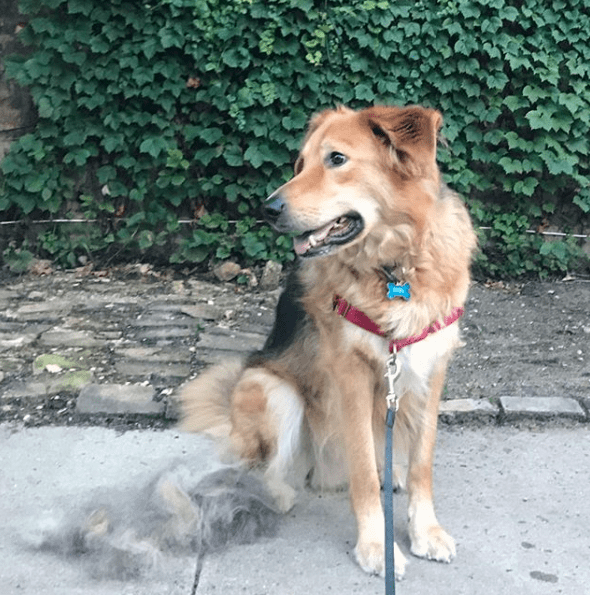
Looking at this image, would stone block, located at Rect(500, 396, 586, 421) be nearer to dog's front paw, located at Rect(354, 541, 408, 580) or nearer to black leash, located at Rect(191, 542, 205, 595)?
dog's front paw, located at Rect(354, 541, 408, 580)

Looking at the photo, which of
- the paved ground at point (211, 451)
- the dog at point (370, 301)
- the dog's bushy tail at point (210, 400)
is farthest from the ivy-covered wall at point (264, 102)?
the dog at point (370, 301)

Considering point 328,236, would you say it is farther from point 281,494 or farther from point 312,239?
point 281,494

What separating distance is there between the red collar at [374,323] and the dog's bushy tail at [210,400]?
33.0 inches

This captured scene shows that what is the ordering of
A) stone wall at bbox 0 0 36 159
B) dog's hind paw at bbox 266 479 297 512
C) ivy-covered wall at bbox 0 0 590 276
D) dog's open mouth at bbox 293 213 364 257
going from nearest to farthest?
dog's open mouth at bbox 293 213 364 257
dog's hind paw at bbox 266 479 297 512
ivy-covered wall at bbox 0 0 590 276
stone wall at bbox 0 0 36 159

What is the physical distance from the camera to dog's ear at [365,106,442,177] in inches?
108

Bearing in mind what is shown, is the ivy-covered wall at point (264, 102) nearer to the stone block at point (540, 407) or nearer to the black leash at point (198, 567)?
the stone block at point (540, 407)

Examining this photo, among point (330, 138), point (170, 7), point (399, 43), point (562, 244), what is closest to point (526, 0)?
point (399, 43)

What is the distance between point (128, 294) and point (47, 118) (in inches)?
58.5

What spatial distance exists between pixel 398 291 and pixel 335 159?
53 centimetres

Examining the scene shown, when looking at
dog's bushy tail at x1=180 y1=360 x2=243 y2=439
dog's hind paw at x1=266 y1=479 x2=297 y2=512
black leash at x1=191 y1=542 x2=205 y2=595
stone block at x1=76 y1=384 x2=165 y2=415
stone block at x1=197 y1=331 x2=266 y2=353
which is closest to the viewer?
black leash at x1=191 y1=542 x2=205 y2=595

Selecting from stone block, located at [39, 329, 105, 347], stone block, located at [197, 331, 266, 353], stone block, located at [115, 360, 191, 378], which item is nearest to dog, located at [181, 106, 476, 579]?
stone block, located at [115, 360, 191, 378]

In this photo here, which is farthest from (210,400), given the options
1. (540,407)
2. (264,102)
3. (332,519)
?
(264,102)

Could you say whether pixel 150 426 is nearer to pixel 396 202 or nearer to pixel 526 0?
pixel 396 202

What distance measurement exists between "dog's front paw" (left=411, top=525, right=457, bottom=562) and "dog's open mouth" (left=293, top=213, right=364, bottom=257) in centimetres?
111
